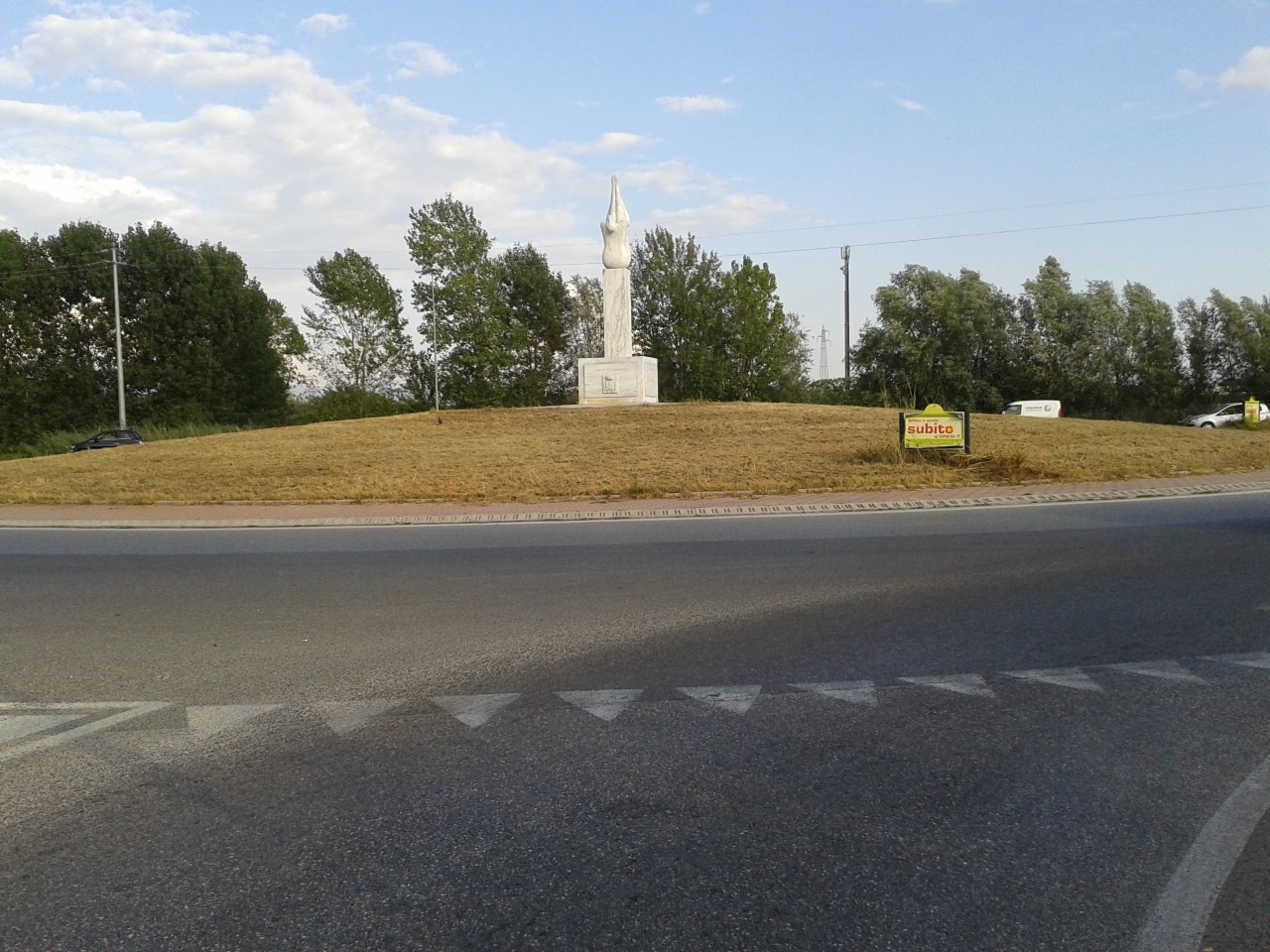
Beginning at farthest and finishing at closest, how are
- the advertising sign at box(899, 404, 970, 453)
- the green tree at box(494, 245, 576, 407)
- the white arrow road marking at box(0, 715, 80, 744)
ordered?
the green tree at box(494, 245, 576, 407) → the advertising sign at box(899, 404, 970, 453) → the white arrow road marking at box(0, 715, 80, 744)

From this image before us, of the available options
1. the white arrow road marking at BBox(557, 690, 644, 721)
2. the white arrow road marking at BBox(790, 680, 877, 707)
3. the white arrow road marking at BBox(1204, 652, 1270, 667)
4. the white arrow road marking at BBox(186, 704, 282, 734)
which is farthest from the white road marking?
A: the white arrow road marking at BBox(186, 704, 282, 734)

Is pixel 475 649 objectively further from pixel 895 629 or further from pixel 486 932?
pixel 486 932

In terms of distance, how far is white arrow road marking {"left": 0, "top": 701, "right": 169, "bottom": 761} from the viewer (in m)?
4.73

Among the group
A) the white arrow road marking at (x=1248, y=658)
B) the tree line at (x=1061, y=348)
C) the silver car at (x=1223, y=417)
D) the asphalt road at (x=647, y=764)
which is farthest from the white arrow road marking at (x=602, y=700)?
the tree line at (x=1061, y=348)

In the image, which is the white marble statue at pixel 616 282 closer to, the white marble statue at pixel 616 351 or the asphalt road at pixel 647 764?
the white marble statue at pixel 616 351

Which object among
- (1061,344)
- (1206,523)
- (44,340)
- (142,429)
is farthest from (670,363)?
(1206,523)

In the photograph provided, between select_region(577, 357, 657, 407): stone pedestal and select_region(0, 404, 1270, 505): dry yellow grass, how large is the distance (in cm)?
232

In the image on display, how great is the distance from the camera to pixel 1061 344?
56.9 meters

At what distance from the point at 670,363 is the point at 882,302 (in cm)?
1319

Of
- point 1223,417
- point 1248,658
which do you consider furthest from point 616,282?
point 1248,658

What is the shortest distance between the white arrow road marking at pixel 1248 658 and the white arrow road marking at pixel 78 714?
5912 mm

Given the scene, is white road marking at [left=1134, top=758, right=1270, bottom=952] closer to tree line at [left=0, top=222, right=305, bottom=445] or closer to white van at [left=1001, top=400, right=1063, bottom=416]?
white van at [left=1001, top=400, right=1063, bottom=416]

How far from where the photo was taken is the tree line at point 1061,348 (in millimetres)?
55688

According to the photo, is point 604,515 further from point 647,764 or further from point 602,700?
point 647,764
